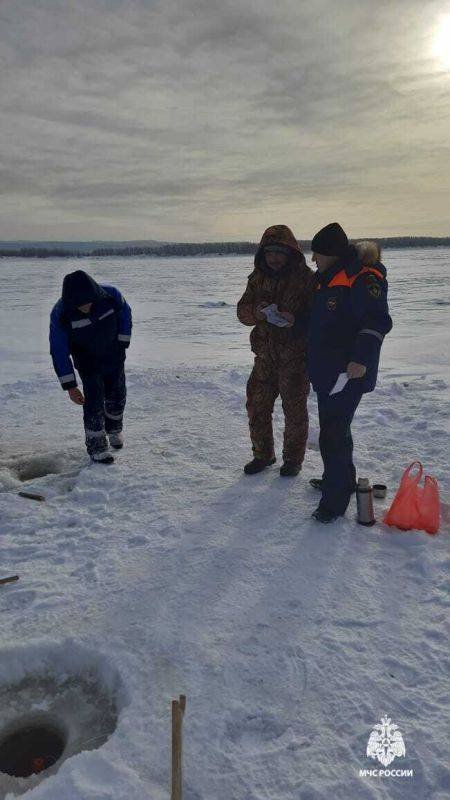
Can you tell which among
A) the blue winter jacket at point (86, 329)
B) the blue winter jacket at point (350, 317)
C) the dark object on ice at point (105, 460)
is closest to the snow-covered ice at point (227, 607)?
the dark object on ice at point (105, 460)

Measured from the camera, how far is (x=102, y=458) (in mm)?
4590

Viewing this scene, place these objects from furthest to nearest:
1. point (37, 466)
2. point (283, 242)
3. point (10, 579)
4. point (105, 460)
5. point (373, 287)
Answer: point (37, 466), point (105, 460), point (283, 242), point (373, 287), point (10, 579)

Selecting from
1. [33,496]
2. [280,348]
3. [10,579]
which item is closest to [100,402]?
[33,496]

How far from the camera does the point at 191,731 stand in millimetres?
2088

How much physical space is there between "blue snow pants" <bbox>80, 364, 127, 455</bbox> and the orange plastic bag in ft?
8.22

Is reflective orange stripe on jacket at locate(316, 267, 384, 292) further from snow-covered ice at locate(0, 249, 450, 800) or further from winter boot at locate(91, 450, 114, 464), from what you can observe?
winter boot at locate(91, 450, 114, 464)

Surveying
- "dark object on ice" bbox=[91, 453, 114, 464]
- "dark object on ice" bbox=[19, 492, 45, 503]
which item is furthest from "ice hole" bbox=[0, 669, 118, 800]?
"dark object on ice" bbox=[91, 453, 114, 464]

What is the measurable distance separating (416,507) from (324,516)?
0.59 metres

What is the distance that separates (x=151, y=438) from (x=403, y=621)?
10.1ft

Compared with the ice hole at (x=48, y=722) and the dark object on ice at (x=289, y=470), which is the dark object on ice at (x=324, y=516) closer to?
the dark object on ice at (x=289, y=470)

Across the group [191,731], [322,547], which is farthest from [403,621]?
[191,731]

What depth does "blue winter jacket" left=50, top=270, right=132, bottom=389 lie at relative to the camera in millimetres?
4230

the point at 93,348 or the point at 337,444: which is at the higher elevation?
the point at 93,348

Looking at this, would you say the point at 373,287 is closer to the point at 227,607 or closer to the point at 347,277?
the point at 347,277
